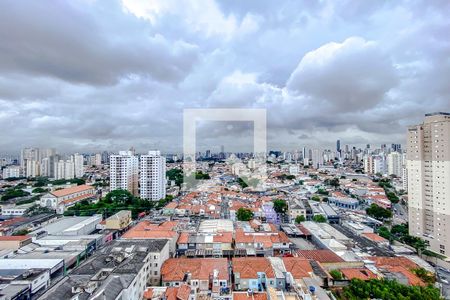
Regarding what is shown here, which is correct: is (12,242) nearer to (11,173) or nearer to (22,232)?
(22,232)

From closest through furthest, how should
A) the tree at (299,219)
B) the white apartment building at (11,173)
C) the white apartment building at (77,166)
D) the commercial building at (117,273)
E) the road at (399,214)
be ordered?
the commercial building at (117,273), the tree at (299,219), the road at (399,214), the white apartment building at (77,166), the white apartment building at (11,173)

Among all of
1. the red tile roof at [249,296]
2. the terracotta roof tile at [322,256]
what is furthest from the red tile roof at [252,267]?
the terracotta roof tile at [322,256]

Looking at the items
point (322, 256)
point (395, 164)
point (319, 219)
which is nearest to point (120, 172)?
point (319, 219)

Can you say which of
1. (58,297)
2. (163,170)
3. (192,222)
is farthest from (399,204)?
(58,297)

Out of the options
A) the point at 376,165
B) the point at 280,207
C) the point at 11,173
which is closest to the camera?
the point at 280,207

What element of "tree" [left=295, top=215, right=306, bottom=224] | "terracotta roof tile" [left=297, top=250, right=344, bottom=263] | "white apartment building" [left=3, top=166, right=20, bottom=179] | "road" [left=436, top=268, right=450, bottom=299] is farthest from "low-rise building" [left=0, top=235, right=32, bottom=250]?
"white apartment building" [left=3, top=166, right=20, bottom=179]

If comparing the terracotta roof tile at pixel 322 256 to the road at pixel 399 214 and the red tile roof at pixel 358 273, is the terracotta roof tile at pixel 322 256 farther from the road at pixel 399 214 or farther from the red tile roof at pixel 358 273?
the road at pixel 399 214
